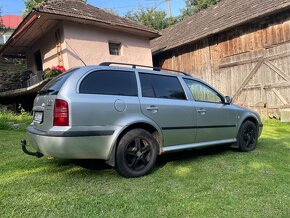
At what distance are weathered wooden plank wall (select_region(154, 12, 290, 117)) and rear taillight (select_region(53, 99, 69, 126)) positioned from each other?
10096 mm

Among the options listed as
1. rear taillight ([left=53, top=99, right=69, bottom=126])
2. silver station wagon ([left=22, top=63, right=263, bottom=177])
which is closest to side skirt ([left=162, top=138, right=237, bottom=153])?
silver station wagon ([left=22, top=63, right=263, bottom=177])

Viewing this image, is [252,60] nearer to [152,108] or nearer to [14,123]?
[152,108]

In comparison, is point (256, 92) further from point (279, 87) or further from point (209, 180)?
A: point (209, 180)

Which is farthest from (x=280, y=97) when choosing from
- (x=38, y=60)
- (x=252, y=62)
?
(x=38, y=60)

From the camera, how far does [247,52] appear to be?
503 inches

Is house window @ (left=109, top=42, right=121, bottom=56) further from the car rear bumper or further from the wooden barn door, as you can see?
the car rear bumper

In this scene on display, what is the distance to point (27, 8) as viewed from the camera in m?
27.0

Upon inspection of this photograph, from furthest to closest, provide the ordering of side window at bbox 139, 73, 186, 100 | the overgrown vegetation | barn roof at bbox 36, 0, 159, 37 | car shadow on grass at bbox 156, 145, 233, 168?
barn roof at bbox 36, 0, 159, 37, the overgrown vegetation, car shadow on grass at bbox 156, 145, 233, 168, side window at bbox 139, 73, 186, 100

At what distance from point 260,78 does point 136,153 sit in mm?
9794

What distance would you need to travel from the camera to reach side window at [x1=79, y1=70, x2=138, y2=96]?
397cm

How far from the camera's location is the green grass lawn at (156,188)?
3117 millimetres

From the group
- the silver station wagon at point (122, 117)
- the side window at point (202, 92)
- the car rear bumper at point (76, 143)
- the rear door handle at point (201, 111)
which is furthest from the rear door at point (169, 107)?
the car rear bumper at point (76, 143)

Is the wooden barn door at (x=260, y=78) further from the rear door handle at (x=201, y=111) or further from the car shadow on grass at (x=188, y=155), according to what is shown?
the rear door handle at (x=201, y=111)

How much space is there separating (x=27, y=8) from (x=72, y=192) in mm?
27736
